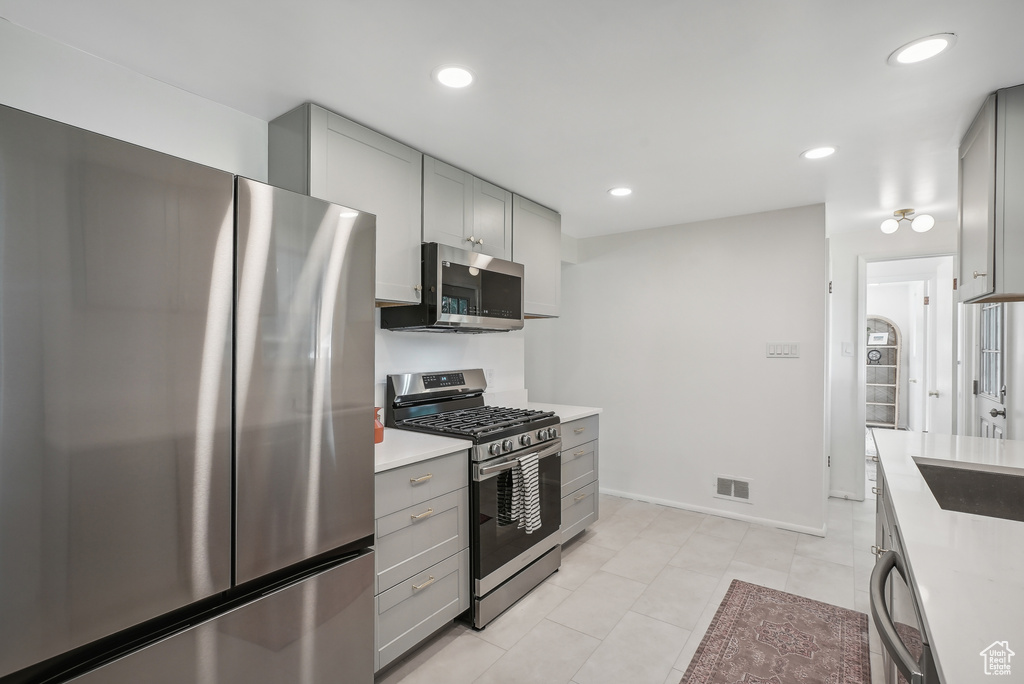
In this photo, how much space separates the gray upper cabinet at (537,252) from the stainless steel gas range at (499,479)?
79cm

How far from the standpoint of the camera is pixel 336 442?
62.2 inches

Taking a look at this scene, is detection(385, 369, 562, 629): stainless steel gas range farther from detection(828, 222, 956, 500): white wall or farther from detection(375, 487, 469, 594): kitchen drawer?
detection(828, 222, 956, 500): white wall

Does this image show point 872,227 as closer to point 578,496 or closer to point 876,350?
point 578,496

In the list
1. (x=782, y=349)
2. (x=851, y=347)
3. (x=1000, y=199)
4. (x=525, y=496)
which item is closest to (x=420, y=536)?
(x=525, y=496)

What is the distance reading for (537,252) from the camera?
11.2 feet

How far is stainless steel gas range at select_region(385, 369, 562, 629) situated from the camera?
2.28m

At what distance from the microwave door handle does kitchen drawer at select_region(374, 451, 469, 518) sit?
4.83ft

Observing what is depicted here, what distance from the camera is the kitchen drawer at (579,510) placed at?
309cm

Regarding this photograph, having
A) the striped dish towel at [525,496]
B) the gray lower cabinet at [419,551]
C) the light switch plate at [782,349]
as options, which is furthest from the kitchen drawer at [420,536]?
the light switch plate at [782,349]

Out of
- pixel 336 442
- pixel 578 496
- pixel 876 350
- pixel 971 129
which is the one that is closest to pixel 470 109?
pixel 336 442

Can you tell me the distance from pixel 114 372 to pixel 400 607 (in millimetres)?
1351

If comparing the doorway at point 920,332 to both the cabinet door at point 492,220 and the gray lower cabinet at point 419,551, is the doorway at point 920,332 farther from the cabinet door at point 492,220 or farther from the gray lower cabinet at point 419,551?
the gray lower cabinet at point 419,551

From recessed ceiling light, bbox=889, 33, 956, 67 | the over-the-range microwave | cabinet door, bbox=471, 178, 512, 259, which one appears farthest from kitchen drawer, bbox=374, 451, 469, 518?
recessed ceiling light, bbox=889, 33, 956, 67

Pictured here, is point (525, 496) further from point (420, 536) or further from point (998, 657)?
point (998, 657)
